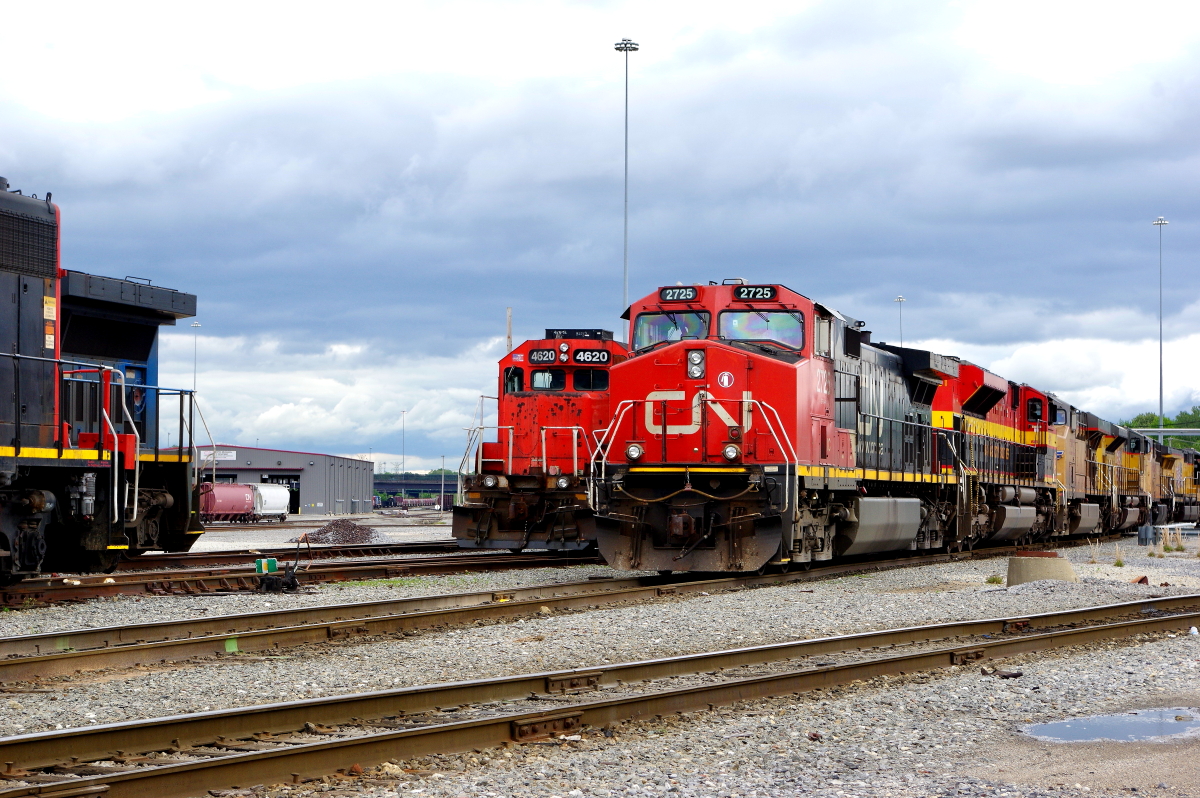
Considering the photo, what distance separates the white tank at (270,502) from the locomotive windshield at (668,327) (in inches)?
1266

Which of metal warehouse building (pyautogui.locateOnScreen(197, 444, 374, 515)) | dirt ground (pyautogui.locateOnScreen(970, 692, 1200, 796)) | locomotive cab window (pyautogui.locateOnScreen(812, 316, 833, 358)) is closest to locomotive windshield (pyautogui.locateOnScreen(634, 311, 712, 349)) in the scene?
locomotive cab window (pyautogui.locateOnScreen(812, 316, 833, 358))

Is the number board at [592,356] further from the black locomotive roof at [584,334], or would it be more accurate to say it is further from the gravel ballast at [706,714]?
the gravel ballast at [706,714]

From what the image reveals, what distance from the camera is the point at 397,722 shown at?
6008 millimetres

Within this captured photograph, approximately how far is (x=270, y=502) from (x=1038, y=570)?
→ 118 feet

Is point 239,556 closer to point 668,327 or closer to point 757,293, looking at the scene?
point 668,327

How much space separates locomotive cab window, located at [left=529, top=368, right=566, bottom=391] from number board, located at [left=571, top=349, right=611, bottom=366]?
371mm

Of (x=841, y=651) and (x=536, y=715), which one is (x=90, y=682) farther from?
(x=841, y=651)

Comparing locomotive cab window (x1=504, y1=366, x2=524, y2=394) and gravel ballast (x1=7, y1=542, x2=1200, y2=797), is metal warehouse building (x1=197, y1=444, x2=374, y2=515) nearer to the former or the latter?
locomotive cab window (x1=504, y1=366, x2=524, y2=394)

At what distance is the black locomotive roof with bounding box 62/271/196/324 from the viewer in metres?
13.6

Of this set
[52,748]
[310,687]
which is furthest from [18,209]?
[52,748]

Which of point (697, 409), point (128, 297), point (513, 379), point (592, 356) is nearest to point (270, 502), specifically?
point (513, 379)

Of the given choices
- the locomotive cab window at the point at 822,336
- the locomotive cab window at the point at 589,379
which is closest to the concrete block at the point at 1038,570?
the locomotive cab window at the point at 822,336

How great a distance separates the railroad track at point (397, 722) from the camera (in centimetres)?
483

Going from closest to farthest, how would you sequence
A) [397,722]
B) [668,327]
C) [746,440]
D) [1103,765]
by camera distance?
[1103,765] → [397,722] → [746,440] → [668,327]
